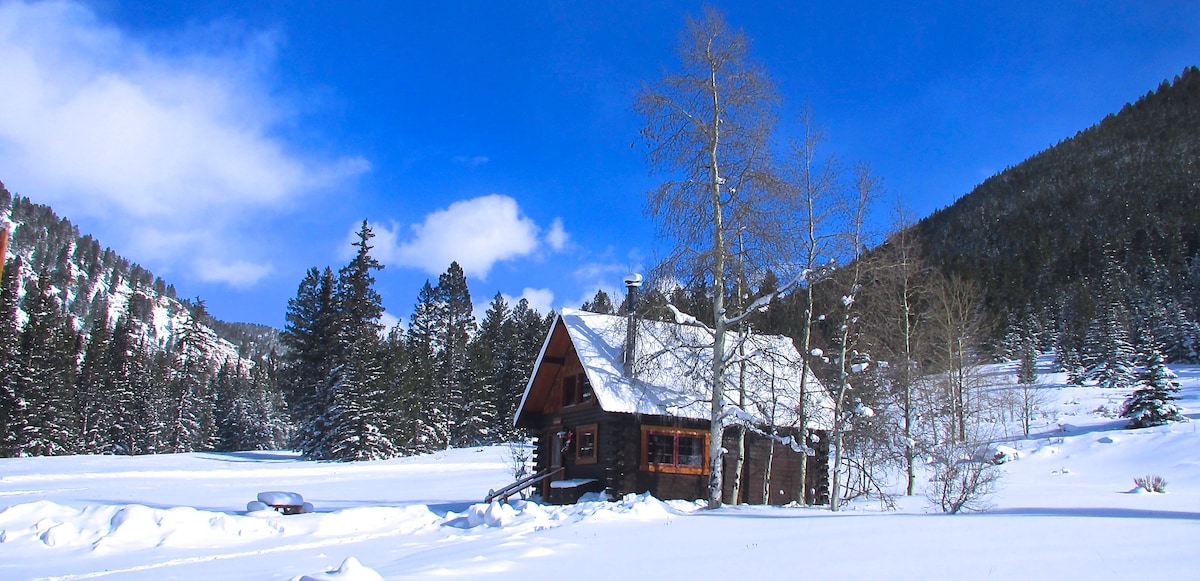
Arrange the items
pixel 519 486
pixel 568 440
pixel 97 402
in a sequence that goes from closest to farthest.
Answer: pixel 519 486 < pixel 568 440 < pixel 97 402

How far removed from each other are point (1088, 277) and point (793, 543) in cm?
11301

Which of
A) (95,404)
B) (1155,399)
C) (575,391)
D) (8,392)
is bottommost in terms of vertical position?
(95,404)

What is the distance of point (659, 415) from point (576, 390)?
165 inches

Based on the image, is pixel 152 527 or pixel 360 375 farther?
pixel 360 375

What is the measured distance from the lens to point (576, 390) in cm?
2727

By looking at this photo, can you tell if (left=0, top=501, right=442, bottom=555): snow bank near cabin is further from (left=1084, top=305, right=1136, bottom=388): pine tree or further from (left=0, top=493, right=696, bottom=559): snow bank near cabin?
(left=1084, top=305, right=1136, bottom=388): pine tree

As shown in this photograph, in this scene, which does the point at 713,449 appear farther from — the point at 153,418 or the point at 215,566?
the point at 153,418

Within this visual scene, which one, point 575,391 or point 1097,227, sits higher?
point 1097,227

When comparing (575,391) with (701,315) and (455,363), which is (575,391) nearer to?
(701,315)

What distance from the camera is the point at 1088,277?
345 feet

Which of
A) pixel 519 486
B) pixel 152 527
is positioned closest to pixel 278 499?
pixel 152 527

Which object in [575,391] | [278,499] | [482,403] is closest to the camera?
[278,499]

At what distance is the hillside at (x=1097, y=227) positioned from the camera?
89.8 meters

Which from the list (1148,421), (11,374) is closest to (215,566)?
(1148,421)
